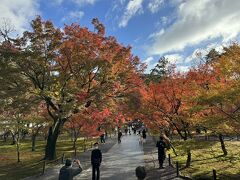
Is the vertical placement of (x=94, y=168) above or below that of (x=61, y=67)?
below

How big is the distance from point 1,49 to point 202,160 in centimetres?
1673

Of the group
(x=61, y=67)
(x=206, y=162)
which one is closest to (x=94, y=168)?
(x=206, y=162)

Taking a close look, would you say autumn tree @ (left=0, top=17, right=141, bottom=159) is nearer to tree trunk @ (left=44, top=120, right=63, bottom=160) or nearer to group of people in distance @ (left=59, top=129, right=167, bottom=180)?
tree trunk @ (left=44, top=120, right=63, bottom=160)

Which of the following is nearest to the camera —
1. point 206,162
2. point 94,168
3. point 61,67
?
point 94,168

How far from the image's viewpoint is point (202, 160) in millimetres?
22266

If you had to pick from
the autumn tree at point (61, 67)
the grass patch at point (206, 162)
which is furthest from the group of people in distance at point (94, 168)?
the autumn tree at point (61, 67)

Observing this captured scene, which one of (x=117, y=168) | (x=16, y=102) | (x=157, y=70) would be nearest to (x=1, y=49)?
Answer: (x=16, y=102)

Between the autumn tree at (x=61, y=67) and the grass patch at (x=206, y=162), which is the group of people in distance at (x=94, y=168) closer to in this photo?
the grass patch at (x=206, y=162)

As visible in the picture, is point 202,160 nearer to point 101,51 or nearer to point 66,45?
point 101,51

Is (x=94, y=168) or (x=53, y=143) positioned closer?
(x=94, y=168)

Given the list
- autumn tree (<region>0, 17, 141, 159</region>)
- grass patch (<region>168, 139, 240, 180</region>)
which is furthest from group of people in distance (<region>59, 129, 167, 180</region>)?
autumn tree (<region>0, 17, 141, 159</region>)

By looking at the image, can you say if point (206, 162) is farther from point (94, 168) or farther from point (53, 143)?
point (53, 143)

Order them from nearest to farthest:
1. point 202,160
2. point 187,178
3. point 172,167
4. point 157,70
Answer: point 187,178, point 172,167, point 202,160, point 157,70

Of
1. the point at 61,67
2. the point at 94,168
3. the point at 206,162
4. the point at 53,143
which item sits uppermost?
the point at 61,67
